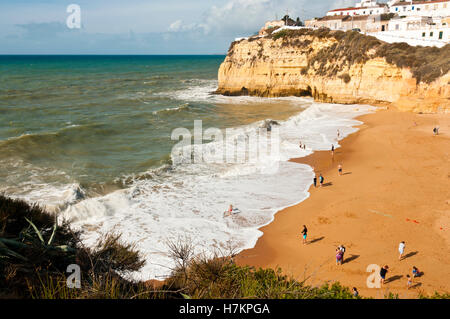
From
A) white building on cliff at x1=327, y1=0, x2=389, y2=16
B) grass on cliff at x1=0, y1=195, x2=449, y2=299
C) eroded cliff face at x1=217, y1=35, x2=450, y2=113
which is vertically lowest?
grass on cliff at x1=0, y1=195, x2=449, y2=299

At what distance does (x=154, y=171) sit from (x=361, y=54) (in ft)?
104

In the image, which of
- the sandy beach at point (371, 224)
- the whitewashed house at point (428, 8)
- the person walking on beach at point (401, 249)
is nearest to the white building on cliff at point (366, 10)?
the whitewashed house at point (428, 8)

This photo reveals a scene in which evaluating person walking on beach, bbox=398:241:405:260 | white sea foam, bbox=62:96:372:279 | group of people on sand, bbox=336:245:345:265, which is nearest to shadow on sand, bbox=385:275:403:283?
person walking on beach, bbox=398:241:405:260

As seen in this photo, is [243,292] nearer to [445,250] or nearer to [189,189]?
[445,250]

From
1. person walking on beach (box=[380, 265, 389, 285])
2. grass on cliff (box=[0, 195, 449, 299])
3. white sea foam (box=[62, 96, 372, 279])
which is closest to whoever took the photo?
grass on cliff (box=[0, 195, 449, 299])

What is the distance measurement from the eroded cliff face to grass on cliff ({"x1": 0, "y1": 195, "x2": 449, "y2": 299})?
3145 cm

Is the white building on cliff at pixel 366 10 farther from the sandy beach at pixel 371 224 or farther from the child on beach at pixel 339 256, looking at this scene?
the child on beach at pixel 339 256

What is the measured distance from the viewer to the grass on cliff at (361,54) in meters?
31.5

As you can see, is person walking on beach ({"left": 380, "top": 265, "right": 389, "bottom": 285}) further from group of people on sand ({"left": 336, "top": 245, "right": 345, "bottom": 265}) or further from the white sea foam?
the white sea foam

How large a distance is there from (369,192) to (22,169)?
2182cm

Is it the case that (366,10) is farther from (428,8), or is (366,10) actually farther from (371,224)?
(371,224)

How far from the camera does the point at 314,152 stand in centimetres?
2473

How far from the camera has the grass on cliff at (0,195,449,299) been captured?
5.09 metres
